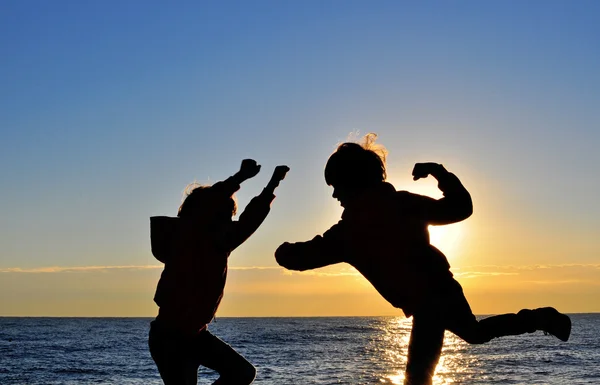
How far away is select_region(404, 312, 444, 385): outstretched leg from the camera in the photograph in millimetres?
3938

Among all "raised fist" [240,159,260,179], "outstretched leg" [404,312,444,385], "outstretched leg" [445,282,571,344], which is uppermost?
"raised fist" [240,159,260,179]

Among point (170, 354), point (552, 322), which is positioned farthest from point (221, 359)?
point (552, 322)

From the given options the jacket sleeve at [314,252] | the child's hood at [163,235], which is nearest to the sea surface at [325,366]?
the child's hood at [163,235]

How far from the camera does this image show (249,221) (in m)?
5.11

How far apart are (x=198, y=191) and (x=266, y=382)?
2127cm

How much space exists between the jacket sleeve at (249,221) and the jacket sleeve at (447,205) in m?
1.34

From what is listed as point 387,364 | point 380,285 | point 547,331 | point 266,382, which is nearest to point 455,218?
point 380,285

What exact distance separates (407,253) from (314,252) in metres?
0.53

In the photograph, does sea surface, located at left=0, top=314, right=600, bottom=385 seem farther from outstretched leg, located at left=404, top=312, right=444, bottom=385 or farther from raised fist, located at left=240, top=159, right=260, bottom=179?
outstretched leg, located at left=404, top=312, right=444, bottom=385

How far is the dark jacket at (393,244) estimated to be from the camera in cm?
401

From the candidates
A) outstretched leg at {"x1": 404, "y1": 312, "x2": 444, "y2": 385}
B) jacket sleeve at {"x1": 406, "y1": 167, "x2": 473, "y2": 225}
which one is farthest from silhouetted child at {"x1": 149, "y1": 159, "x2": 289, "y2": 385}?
outstretched leg at {"x1": 404, "y1": 312, "x2": 444, "y2": 385}

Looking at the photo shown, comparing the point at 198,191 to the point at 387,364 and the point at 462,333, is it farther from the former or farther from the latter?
the point at 387,364

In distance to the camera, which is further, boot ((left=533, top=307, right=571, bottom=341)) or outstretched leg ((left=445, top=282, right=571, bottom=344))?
boot ((left=533, top=307, right=571, bottom=341))

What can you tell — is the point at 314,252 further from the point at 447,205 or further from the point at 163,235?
Result: the point at 163,235
